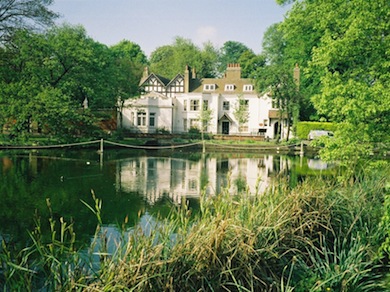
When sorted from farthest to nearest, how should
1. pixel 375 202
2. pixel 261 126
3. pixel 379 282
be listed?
1. pixel 261 126
2. pixel 375 202
3. pixel 379 282

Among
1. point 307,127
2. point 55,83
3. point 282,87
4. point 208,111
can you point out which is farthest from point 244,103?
point 55,83

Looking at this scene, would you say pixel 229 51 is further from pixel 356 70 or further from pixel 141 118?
pixel 356 70

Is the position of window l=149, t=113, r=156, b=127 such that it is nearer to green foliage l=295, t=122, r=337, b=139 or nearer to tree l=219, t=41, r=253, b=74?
green foliage l=295, t=122, r=337, b=139

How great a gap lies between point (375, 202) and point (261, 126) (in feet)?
120

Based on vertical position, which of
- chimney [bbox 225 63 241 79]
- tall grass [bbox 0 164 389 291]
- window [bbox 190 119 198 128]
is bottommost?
tall grass [bbox 0 164 389 291]

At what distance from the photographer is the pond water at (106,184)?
10.5m

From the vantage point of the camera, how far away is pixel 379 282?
577 centimetres

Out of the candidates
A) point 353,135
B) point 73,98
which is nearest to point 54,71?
point 73,98

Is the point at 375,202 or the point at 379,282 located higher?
the point at 375,202

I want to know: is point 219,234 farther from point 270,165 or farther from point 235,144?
point 235,144

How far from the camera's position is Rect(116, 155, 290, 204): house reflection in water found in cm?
1505

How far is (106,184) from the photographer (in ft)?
52.1

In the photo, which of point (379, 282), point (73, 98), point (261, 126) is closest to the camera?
point (379, 282)

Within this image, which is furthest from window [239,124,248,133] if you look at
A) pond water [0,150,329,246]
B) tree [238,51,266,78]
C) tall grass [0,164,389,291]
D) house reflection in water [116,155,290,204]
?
tall grass [0,164,389,291]
